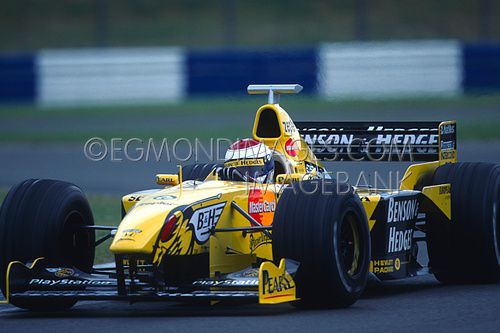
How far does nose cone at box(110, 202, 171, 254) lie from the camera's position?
8.37m

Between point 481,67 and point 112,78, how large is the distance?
9.20 meters

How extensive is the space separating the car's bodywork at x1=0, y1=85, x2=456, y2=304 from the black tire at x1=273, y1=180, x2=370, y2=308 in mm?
139

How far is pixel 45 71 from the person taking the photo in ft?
89.8

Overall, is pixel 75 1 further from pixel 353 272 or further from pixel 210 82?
pixel 353 272

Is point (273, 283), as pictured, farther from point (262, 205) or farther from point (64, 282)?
point (64, 282)

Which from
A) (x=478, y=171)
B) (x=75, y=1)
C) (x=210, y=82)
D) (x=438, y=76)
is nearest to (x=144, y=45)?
(x=75, y=1)

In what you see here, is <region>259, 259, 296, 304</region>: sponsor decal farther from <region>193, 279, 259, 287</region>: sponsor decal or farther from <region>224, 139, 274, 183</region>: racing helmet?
<region>224, 139, 274, 183</region>: racing helmet

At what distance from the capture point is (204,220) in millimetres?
8938

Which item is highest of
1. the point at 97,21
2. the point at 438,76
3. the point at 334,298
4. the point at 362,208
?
the point at 97,21

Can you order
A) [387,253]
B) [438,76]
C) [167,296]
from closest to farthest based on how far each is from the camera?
[167,296] < [387,253] < [438,76]

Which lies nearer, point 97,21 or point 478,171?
point 478,171

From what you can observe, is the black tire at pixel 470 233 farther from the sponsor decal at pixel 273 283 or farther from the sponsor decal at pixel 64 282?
the sponsor decal at pixel 64 282

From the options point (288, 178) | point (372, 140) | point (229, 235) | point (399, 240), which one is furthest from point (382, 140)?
point (229, 235)

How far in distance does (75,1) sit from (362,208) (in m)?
30.6
